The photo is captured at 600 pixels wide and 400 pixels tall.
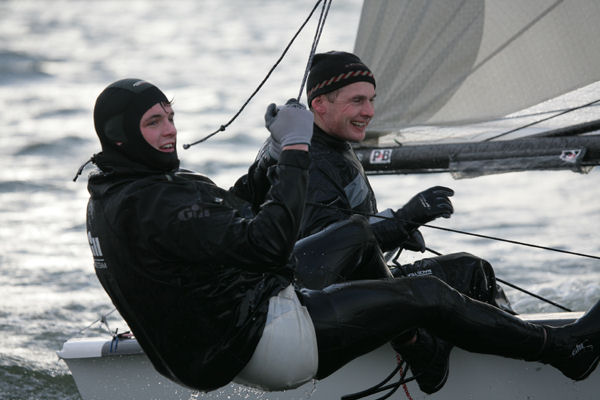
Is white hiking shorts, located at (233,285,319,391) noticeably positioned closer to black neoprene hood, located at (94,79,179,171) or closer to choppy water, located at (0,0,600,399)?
black neoprene hood, located at (94,79,179,171)

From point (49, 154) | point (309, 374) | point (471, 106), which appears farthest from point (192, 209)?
point (49, 154)

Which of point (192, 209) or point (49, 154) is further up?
point (192, 209)

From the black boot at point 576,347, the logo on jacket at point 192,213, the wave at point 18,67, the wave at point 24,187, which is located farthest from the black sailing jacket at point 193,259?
the wave at point 18,67

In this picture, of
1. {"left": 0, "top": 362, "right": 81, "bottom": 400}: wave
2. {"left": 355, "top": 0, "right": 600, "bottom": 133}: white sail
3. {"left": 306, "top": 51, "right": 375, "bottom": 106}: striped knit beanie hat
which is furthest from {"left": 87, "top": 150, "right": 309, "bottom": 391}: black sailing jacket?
{"left": 355, "top": 0, "right": 600, "bottom": 133}: white sail

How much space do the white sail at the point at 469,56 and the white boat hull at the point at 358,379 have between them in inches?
47.9

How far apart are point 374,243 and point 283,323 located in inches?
18.0

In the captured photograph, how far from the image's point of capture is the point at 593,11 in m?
3.97

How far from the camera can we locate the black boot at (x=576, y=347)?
2.79 m

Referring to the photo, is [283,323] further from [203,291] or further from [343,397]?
[343,397]

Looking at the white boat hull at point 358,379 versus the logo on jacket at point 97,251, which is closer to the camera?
the logo on jacket at point 97,251

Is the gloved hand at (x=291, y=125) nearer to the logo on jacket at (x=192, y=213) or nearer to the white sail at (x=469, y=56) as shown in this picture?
the logo on jacket at (x=192, y=213)

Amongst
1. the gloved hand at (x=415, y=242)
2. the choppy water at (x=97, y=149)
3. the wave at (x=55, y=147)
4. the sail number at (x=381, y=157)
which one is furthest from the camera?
the wave at (x=55, y=147)

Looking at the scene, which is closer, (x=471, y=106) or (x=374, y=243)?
(x=374, y=243)

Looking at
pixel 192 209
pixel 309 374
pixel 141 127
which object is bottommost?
pixel 309 374
